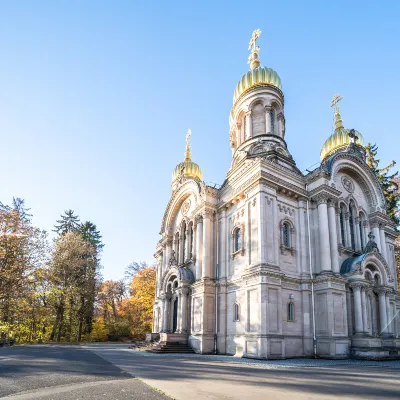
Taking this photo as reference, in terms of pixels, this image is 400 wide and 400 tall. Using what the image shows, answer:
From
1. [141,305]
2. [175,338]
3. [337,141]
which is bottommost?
[175,338]

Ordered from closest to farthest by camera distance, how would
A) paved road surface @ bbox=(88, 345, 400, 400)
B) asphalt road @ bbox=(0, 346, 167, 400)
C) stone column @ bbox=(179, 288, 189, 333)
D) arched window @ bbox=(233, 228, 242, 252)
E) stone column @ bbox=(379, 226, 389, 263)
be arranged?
asphalt road @ bbox=(0, 346, 167, 400), paved road surface @ bbox=(88, 345, 400, 400), arched window @ bbox=(233, 228, 242, 252), stone column @ bbox=(179, 288, 189, 333), stone column @ bbox=(379, 226, 389, 263)

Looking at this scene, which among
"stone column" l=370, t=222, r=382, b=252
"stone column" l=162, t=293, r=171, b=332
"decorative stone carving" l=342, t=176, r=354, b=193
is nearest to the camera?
"decorative stone carving" l=342, t=176, r=354, b=193

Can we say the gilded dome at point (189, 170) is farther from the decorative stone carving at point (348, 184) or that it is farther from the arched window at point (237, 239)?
the decorative stone carving at point (348, 184)

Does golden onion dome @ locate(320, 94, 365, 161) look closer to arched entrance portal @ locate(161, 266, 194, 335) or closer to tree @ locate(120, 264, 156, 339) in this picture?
arched entrance portal @ locate(161, 266, 194, 335)

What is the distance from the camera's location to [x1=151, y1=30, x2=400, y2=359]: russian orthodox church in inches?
688

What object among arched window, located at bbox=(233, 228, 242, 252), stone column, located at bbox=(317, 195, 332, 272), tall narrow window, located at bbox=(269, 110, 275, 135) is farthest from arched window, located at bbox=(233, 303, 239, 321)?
tall narrow window, located at bbox=(269, 110, 275, 135)

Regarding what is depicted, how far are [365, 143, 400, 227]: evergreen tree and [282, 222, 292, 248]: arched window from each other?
16555mm

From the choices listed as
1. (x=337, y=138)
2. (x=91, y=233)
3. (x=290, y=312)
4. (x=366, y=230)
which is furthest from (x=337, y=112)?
(x=91, y=233)

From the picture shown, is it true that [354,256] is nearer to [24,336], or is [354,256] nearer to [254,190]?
[254,190]

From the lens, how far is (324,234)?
19516 millimetres

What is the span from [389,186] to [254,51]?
1979 centimetres

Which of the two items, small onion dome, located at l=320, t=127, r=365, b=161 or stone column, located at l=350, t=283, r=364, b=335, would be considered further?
small onion dome, located at l=320, t=127, r=365, b=161

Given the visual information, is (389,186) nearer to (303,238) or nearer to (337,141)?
(337,141)

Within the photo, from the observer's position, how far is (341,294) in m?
18.4
